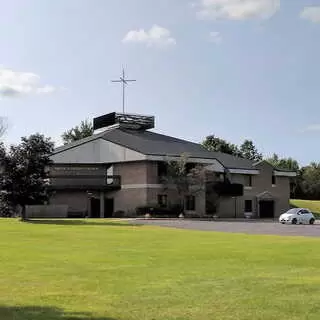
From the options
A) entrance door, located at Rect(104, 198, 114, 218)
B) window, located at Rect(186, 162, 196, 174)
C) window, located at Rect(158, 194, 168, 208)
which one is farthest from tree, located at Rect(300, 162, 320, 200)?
entrance door, located at Rect(104, 198, 114, 218)

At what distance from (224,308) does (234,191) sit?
219 ft

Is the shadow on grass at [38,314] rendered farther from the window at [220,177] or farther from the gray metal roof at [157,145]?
the window at [220,177]

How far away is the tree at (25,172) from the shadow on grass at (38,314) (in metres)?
44.8

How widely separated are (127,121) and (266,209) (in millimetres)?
22096

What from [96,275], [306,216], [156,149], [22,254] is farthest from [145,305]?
[156,149]

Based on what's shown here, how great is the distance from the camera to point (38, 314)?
31.6 ft

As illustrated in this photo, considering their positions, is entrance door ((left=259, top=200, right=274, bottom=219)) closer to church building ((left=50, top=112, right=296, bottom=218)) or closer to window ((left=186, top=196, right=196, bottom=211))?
church building ((left=50, top=112, right=296, bottom=218))

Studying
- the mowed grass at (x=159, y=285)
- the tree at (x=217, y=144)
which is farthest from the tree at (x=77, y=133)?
the mowed grass at (x=159, y=285)

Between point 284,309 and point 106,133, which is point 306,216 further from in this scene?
point 284,309

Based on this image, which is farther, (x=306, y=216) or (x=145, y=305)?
(x=306, y=216)

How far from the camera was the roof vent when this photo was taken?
276ft

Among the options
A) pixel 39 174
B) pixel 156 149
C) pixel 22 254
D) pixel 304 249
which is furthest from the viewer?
pixel 156 149

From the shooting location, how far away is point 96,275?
1470cm

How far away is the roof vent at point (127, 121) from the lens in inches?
3307
